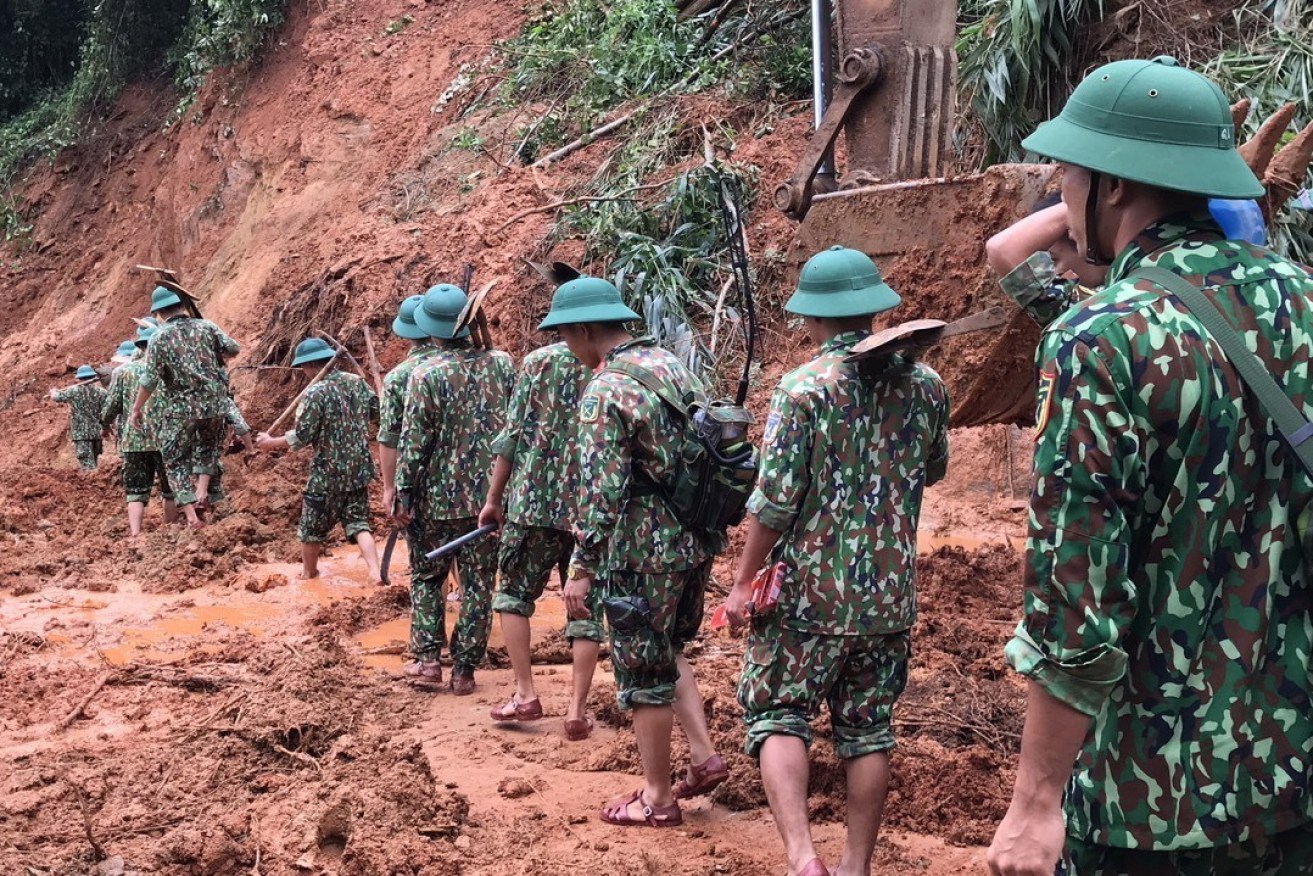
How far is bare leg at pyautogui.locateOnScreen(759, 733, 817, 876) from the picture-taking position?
166 inches

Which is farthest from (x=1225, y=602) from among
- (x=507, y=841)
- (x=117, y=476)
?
(x=117, y=476)

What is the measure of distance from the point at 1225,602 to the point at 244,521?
10.4 m

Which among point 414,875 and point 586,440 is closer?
point 414,875

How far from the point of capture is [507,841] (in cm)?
502

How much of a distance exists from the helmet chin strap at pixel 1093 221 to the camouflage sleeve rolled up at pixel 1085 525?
290 mm

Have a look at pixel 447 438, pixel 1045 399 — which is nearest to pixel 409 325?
pixel 447 438

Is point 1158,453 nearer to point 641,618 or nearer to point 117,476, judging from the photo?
point 641,618

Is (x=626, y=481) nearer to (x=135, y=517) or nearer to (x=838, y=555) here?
(x=838, y=555)

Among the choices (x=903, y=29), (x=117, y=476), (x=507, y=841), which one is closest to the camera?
(x=507, y=841)

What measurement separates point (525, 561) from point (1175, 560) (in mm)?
4733

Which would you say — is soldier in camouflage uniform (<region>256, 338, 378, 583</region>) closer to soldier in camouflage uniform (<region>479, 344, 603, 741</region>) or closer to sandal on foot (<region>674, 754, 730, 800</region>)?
soldier in camouflage uniform (<region>479, 344, 603, 741</region>)

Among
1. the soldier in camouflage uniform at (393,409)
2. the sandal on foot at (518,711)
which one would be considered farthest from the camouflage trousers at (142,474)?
the sandal on foot at (518,711)

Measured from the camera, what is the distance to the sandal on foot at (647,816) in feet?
17.2

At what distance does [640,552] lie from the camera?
5.07 m
